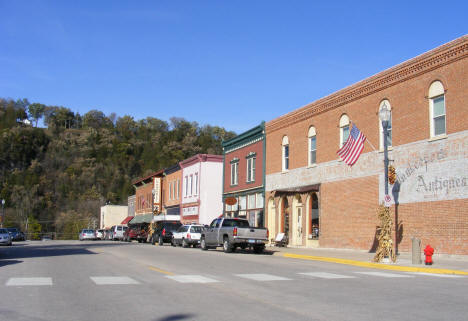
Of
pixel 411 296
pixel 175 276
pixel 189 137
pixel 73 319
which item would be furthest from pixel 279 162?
pixel 189 137

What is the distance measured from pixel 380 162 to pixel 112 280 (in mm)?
16247

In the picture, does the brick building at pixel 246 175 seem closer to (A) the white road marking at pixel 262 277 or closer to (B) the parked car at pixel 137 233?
(B) the parked car at pixel 137 233

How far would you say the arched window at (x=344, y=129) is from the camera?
28.8m

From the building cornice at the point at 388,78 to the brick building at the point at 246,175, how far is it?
4232mm

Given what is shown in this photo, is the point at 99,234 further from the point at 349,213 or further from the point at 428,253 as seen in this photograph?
the point at 428,253

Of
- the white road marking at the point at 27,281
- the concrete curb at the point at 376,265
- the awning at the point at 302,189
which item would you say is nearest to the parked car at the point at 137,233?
the awning at the point at 302,189

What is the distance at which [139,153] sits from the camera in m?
118

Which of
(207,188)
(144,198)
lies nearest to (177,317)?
(207,188)

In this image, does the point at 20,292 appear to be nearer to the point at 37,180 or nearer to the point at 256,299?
the point at 256,299

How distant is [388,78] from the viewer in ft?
83.6

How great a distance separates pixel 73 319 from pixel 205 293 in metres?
3.39

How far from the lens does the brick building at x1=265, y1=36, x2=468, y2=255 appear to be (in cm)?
2136

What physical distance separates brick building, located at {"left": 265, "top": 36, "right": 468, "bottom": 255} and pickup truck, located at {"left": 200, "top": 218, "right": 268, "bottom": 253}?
4253mm

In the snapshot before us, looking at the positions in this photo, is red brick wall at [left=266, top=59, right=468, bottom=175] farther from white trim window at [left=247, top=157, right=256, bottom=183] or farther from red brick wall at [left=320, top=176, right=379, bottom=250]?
white trim window at [left=247, top=157, right=256, bottom=183]
